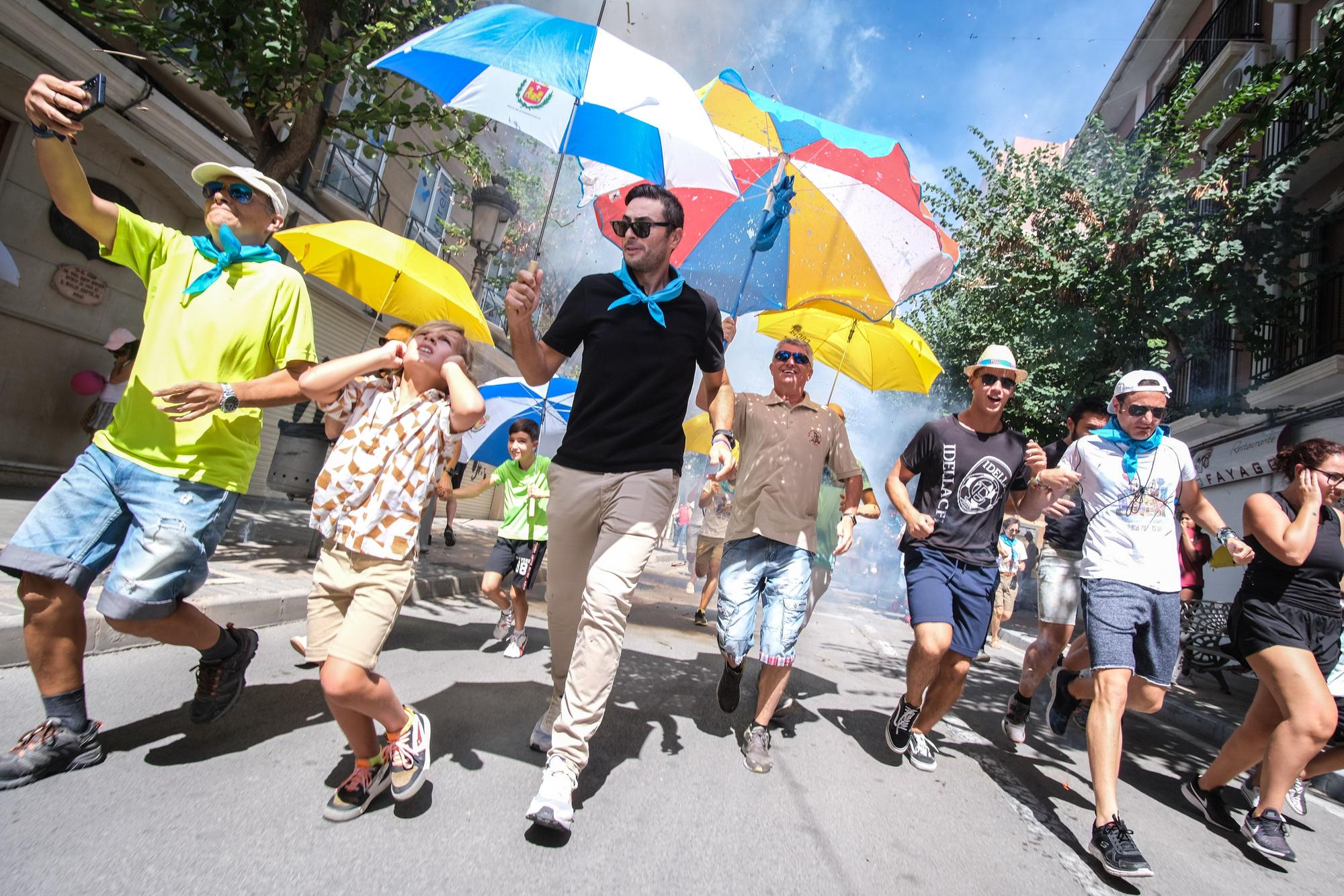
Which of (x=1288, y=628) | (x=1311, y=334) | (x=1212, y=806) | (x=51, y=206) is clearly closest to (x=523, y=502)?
(x=1212, y=806)

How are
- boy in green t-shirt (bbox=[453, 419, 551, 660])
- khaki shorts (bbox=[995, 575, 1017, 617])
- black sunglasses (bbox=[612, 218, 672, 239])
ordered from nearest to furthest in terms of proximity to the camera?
black sunglasses (bbox=[612, 218, 672, 239]) < boy in green t-shirt (bbox=[453, 419, 551, 660]) < khaki shorts (bbox=[995, 575, 1017, 617])

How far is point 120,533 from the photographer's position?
2463mm

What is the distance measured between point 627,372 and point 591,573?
77 centimetres

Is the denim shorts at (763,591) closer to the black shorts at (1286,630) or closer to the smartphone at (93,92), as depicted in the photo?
the black shorts at (1286,630)

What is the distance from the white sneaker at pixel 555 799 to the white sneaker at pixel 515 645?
262 centimetres

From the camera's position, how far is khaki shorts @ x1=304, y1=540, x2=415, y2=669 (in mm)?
2369

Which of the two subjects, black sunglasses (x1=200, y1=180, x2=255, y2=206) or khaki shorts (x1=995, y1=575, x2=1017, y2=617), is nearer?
black sunglasses (x1=200, y1=180, x2=255, y2=206)

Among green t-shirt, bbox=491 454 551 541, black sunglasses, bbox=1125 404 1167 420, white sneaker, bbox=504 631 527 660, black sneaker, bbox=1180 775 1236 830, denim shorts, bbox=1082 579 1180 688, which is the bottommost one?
white sneaker, bbox=504 631 527 660

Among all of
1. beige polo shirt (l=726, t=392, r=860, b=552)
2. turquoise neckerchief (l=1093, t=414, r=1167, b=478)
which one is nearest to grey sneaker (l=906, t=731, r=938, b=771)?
beige polo shirt (l=726, t=392, r=860, b=552)

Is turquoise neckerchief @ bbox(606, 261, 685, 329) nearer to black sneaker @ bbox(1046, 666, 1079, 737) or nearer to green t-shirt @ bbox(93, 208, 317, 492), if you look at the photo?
green t-shirt @ bbox(93, 208, 317, 492)

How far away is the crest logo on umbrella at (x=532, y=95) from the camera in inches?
153

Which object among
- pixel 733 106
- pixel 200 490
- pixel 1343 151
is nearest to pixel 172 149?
pixel 733 106

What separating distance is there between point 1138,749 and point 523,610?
162 inches

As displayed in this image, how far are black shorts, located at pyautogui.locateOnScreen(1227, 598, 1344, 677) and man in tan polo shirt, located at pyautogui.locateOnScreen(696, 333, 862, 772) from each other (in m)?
1.82
